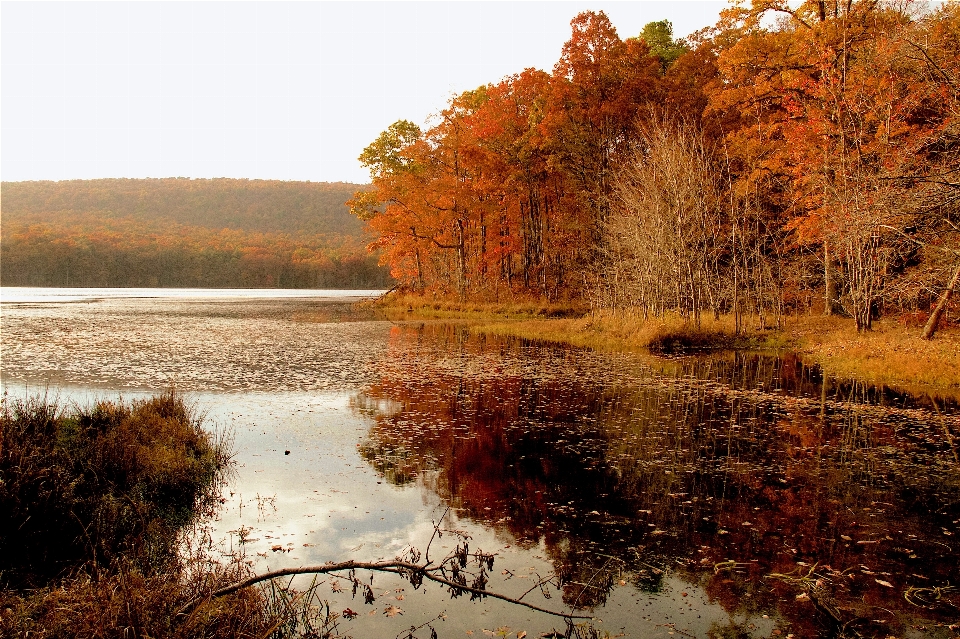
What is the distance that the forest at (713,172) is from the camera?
18.7m

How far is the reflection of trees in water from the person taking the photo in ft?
17.9

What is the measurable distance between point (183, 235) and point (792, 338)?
109 m

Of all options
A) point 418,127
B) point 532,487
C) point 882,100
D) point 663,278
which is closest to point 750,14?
point 882,100

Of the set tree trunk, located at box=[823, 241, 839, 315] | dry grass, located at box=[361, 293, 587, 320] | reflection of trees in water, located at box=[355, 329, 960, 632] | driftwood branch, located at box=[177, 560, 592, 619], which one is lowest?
reflection of trees in water, located at box=[355, 329, 960, 632]

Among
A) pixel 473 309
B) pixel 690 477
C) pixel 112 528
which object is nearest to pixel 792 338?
pixel 690 477

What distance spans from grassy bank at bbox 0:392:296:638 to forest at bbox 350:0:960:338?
53.3ft

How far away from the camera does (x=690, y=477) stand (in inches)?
314

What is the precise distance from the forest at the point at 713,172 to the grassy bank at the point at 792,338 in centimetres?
115

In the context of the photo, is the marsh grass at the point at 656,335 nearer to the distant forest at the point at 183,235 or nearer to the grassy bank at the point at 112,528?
the grassy bank at the point at 112,528

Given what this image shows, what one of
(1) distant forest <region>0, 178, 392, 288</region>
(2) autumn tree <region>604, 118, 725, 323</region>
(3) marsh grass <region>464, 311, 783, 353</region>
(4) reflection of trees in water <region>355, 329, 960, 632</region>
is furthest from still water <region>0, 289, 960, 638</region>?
(1) distant forest <region>0, 178, 392, 288</region>

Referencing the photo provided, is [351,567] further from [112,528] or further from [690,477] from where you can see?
[690,477]

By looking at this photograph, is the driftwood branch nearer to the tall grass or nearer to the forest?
the tall grass

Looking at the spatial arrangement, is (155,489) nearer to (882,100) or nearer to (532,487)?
(532,487)

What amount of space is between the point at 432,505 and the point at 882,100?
883 inches
